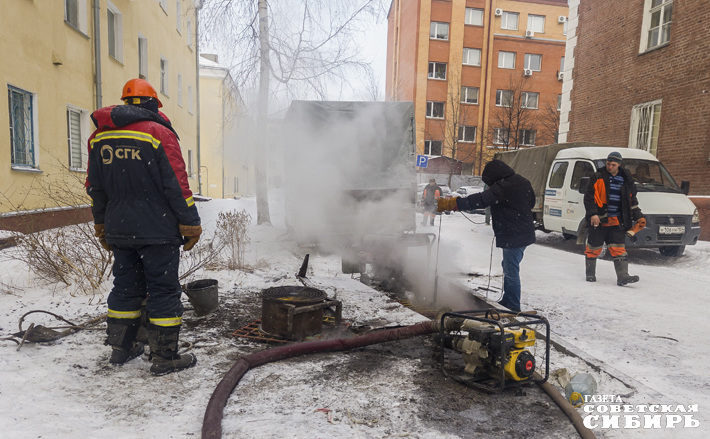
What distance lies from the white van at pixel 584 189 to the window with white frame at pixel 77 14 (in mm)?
11167

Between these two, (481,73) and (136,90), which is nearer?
(136,90)

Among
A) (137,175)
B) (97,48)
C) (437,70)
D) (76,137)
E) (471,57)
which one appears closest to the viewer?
(137,175)

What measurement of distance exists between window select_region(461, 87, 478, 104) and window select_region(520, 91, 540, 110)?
3.63m

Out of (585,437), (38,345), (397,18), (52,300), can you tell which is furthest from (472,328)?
(397,18)

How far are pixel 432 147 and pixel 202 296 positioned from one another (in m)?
30.0

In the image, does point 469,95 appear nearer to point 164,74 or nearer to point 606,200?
point 164,74

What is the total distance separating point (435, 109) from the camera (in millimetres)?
32688

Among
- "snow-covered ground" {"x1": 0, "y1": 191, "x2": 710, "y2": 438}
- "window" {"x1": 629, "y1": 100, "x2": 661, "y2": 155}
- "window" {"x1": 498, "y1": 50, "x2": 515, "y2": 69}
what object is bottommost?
"snow-covered ground" {"x1": 0, "y1": 191, "x2": 710, "y2": 438}

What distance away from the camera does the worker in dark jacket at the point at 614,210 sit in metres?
6.52

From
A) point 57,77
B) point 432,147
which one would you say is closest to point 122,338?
point 57,77

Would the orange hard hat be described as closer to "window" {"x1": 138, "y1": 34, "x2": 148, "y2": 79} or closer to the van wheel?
the van wheel

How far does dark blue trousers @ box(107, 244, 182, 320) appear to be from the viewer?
3.11 meters

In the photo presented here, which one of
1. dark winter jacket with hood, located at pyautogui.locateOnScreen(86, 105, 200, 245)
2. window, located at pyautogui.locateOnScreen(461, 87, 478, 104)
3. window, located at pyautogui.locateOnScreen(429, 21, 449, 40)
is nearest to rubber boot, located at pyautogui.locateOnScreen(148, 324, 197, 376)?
dark winter jacket with hood, located at pyautogui.locateOnScreen(86, 105, 200, 245)

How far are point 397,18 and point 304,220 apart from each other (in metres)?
33.6
